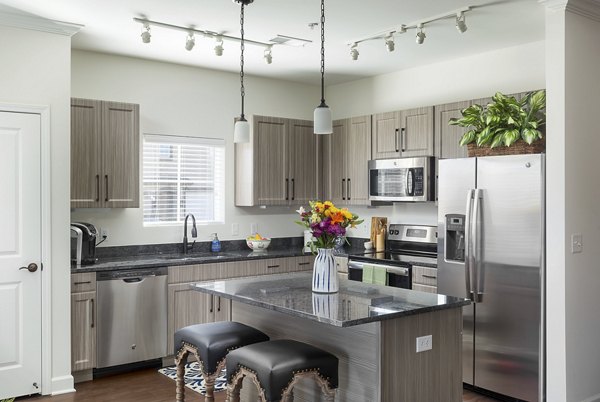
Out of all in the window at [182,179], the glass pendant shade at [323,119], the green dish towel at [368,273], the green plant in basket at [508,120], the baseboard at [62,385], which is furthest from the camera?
the window at [182,179]

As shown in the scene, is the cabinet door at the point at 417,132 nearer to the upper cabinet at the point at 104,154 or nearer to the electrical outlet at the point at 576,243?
the electrical outlet at the point at 576,243

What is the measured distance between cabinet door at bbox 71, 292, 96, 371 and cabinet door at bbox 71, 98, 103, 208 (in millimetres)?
763

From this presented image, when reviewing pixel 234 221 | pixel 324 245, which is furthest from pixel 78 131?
pixel 324 245

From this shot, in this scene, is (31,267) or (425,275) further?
(425,275)

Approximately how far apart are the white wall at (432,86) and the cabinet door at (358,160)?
0.34 m

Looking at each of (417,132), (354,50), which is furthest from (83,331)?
(417,132)

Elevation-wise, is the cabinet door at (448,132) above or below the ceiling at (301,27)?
below

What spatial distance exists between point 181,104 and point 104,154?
43.2 inches

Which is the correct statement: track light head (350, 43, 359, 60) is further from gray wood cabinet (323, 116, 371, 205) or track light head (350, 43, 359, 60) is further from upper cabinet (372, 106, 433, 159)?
gray wood cabinet (323, 116, 371, 205)

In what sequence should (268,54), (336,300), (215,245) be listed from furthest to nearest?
(215,245)
(268,54)
(336,300)

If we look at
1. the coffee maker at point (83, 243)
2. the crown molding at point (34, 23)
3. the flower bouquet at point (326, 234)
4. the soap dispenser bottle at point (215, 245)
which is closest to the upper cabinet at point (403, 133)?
the soap dispenser bottle at point (215, 245)

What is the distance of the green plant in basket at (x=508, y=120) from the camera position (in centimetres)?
409

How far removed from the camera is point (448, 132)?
5027 millimetres

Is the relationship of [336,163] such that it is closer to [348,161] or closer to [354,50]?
[348,161]
